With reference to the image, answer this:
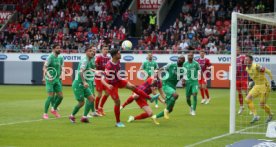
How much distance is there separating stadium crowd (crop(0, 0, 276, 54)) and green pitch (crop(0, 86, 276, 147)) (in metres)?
15.2

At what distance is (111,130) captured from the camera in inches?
590

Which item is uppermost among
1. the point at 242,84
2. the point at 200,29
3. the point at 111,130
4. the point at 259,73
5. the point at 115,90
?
the point at 200,29

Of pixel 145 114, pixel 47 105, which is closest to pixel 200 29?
pixel 47 105

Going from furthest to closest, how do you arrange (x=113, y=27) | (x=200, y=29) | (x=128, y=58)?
1. (x=113, y=27)
2. (x=200, y=29)
3. (x=128, y=58)

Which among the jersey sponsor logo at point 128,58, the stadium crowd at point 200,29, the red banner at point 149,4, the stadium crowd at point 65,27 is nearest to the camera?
the stadium crowd at point 200,29

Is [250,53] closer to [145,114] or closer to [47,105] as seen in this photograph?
[145,114]

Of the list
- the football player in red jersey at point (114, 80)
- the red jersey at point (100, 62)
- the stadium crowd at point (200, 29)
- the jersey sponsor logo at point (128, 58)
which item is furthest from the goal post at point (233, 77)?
the jersey sponsor logo at point (128, 58)

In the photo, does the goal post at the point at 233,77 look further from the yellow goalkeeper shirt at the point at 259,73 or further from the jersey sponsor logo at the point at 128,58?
the jersey sponsor logo at the point at 128,58

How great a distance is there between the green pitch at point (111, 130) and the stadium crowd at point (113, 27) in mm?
15210

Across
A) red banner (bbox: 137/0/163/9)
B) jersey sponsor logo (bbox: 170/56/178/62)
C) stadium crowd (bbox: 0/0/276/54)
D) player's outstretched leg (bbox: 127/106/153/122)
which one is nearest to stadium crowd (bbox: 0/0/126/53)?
stadium crowd (bbox: 0/0/276/54)

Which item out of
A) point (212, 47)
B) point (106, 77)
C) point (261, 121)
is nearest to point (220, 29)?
point (212, 47)

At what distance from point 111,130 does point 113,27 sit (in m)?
27.4

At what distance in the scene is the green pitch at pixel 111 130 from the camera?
42.2 feet

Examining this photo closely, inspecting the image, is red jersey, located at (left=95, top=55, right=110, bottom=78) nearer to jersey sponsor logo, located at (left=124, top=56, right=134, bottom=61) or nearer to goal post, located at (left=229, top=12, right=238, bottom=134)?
goal post, located at (left=229, top=12, right=238, bottom=134)
